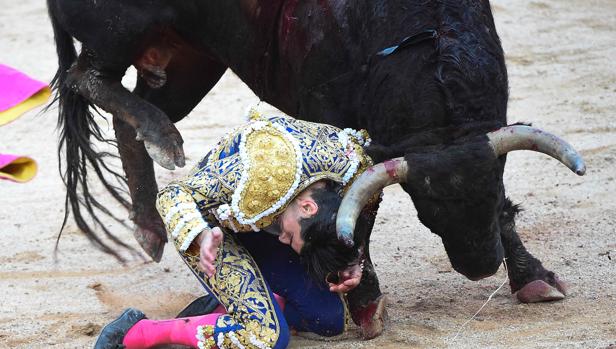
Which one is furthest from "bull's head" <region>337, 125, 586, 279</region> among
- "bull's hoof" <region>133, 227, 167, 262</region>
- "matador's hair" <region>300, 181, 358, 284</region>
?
"bull's hoof" <region>133, 227, 167, 262</region>

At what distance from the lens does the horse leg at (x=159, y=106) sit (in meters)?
4.73

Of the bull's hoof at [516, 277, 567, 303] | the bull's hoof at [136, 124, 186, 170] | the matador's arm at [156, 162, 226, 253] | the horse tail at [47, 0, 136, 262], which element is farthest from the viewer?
the horse tail at [47, 0, 136, 262]

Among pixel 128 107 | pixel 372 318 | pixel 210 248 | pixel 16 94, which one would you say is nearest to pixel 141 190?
pixel 128 107

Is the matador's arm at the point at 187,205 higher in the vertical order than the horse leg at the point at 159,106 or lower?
higher

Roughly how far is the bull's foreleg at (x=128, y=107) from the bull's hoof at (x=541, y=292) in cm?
134

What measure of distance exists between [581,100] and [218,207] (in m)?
3.91

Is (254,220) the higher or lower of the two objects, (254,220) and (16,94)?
the lower

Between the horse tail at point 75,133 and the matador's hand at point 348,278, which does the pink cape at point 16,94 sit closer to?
the horse tail at point 75,133

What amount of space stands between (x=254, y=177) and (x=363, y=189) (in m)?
0.32

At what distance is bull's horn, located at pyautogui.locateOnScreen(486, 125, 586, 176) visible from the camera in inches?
127

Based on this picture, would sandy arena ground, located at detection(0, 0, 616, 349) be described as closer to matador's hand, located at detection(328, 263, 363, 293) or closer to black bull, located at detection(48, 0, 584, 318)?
black bull, located at detection(48, 0, 584, 318)

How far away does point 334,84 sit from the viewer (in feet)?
13.0

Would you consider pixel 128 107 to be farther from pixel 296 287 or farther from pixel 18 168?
pixel 296 287

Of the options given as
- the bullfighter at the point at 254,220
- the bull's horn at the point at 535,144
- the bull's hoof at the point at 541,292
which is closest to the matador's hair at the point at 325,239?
the bullfighter at the point at 254,220
